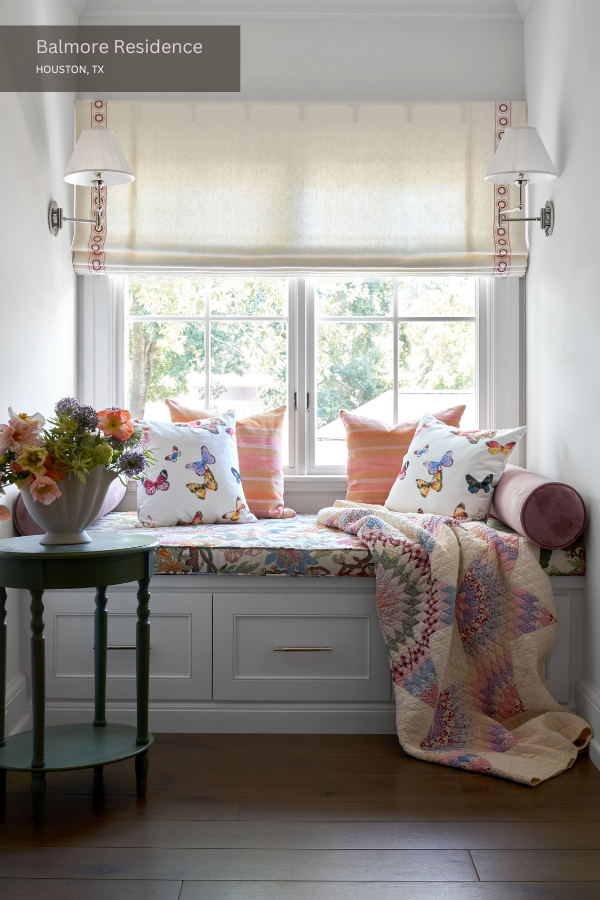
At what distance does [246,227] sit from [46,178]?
84 centimetres

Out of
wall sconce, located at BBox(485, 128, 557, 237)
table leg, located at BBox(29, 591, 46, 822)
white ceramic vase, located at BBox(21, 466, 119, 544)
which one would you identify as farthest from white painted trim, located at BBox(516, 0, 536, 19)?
table leg, located at BBox(29, 591, 46, 822)

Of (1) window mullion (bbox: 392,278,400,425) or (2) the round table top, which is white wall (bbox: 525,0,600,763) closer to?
(1) window mullion (bbox: 392,278,400,425)

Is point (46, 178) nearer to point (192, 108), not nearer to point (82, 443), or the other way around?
point (192, 108)

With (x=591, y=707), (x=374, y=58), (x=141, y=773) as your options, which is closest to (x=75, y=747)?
(x=141, y=773)

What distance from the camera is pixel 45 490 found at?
6.22ft

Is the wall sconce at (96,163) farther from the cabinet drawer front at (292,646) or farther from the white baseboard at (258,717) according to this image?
the white baseboard at (258,717)

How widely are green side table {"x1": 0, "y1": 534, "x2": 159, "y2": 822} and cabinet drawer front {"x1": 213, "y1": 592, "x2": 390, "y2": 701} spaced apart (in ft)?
1.55

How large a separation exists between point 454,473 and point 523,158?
116 centimetres

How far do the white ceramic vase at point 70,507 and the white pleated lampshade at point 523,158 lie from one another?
6.00 ft

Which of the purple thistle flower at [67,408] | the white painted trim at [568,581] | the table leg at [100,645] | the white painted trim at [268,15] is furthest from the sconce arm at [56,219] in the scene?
the white painted trim at [568,581]

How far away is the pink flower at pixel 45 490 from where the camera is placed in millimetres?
1888

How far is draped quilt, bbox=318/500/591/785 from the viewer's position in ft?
7.62

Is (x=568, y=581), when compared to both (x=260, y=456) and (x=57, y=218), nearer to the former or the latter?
(x=260, y=456)

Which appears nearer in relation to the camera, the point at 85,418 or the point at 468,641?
the point at 85,418
